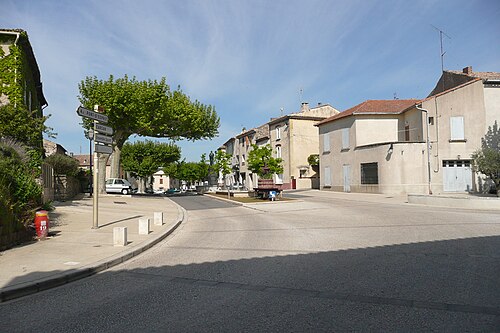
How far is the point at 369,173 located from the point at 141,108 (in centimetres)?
1844

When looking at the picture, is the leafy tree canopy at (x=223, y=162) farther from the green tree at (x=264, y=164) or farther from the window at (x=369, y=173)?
the window at (x=369, y=173)

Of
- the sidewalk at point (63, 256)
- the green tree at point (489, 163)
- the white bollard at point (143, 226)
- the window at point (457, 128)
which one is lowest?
the sidewalk at point (63, 256)

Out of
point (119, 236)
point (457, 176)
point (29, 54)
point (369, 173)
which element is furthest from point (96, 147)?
point (457, 176)

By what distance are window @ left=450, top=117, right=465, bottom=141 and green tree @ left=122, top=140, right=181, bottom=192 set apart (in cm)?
4193

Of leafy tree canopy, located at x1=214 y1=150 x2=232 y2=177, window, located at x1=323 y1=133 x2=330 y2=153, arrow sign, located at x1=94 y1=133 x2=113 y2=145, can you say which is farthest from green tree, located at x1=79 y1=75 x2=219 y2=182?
arrow sign, located at x1=94 y1=133 x2=113 y2=145

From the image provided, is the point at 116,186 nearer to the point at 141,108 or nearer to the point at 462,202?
the point at 141,108

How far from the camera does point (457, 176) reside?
1077 inches

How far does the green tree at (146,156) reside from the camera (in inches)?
2242

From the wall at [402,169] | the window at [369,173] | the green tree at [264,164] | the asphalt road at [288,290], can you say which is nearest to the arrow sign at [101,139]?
the asphalt road at [288,290]

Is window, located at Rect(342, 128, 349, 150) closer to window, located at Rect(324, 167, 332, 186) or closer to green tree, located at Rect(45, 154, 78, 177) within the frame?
window, located at Rect(324, 167, 332, 186)

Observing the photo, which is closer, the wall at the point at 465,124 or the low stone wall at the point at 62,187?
the low stone wall at the point at 62,187

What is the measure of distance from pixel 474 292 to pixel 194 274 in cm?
415

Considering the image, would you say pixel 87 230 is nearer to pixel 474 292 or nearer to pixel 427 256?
pixel 427 256

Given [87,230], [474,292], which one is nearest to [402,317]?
[474,292]
